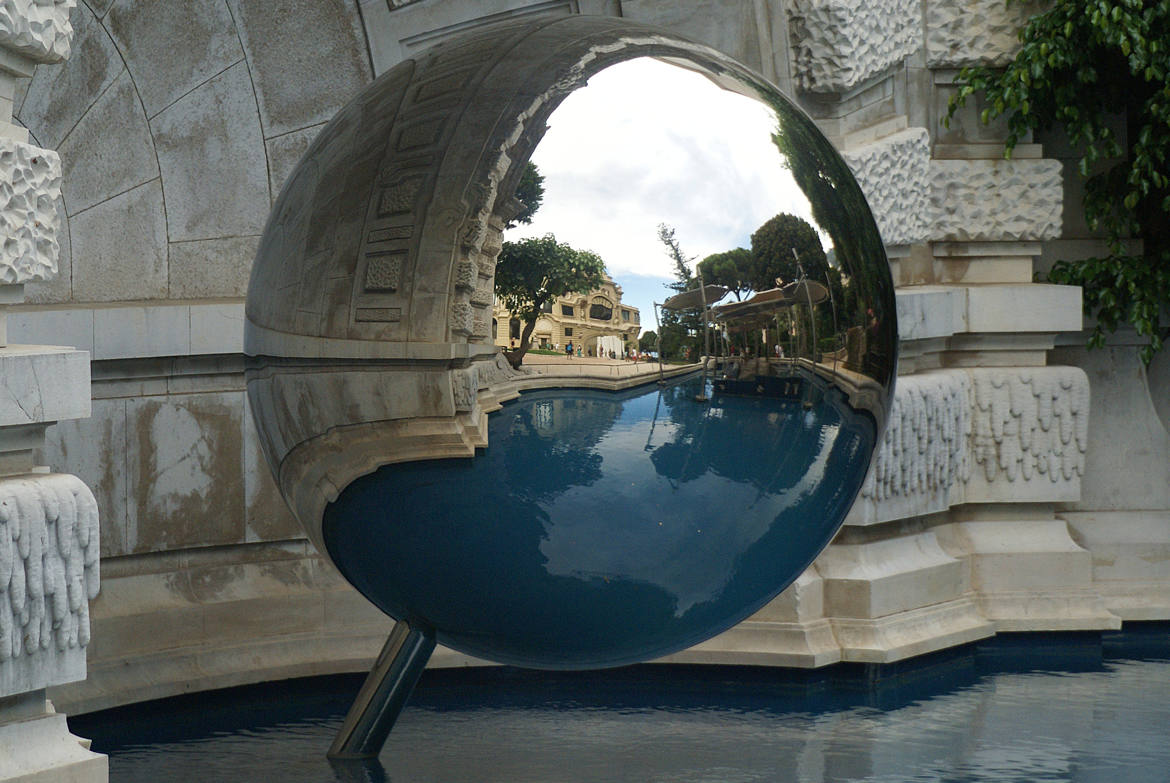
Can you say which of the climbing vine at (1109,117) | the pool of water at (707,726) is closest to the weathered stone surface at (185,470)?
the pool of water at (707,726)

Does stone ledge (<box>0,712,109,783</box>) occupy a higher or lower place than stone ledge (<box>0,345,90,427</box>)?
lower

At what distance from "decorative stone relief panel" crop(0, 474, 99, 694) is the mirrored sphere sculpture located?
62 centimetres

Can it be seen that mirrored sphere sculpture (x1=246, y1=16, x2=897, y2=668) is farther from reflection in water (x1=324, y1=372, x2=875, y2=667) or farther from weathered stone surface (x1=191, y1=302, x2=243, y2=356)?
weathered stone surface (x1=191, y1=302, x2=243, y2=356)

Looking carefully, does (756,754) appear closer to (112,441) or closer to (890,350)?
(890,350)

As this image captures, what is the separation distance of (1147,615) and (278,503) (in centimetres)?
398

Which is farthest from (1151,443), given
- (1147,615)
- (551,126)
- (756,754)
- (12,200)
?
(12,200)

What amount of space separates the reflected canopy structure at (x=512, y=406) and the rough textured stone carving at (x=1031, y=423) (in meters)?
3.29

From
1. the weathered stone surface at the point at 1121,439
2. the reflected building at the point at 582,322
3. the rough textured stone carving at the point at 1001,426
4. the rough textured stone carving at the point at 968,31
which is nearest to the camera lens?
the reflected building at the point at 582,322

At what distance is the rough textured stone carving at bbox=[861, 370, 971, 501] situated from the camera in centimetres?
487

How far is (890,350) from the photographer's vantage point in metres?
2.38

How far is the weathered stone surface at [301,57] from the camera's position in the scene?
4.94m

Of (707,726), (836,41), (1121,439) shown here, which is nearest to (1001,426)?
(1121,439)

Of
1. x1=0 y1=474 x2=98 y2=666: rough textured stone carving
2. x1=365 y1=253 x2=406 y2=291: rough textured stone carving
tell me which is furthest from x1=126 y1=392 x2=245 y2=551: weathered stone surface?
x1=365 y1=253 x2=406 y2=291: rough textured stone carving

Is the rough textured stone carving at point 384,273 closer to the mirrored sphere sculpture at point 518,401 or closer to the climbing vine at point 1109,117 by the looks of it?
the mirrored sphere sculpture at point 518,401
